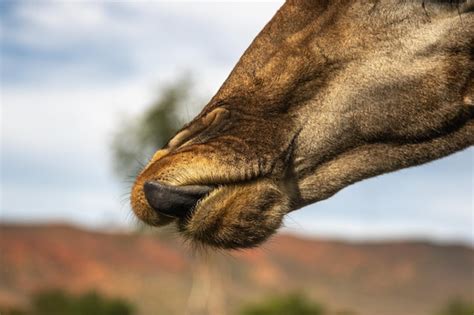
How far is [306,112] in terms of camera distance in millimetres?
3543

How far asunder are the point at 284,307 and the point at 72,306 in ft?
29.3

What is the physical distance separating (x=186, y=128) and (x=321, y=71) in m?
0.59

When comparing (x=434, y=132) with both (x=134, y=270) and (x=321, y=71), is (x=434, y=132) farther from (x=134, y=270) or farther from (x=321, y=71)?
(x=134, y=270)

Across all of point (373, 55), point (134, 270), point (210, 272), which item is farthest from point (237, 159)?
point (134, 270)

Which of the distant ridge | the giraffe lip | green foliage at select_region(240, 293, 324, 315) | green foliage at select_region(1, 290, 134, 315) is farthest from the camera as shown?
the distant ridge

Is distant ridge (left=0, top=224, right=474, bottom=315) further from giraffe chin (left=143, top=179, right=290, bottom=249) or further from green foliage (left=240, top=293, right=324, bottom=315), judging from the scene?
giraffe chin (left=143, top=179, right=290, bottom=249)

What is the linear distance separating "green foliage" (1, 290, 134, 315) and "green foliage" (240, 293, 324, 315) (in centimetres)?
540

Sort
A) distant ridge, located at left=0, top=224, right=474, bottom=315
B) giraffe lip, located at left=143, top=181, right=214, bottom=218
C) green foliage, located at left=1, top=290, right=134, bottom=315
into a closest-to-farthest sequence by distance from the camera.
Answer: giraffe lip, located at left=143, top=181, right=214, bottom=218, green foliage, located at left=1, top=290, right=134, bottom=315, distant ridge, located at left=0, top=224, right=474, bottom=315

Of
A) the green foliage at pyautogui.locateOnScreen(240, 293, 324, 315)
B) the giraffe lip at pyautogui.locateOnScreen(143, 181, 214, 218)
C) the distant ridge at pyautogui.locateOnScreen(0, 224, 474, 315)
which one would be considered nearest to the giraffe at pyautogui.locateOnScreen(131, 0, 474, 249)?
the giraffe lip at pyautogui.locateOnScreen(143, 181, 214, 218)

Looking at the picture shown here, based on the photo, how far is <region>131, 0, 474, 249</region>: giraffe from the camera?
3.37 m

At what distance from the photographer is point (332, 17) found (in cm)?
353

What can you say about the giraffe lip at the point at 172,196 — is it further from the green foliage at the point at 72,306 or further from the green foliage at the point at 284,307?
the green foliage at the point at 72,306

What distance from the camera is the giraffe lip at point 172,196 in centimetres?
330

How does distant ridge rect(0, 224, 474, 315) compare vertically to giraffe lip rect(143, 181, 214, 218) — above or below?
above
